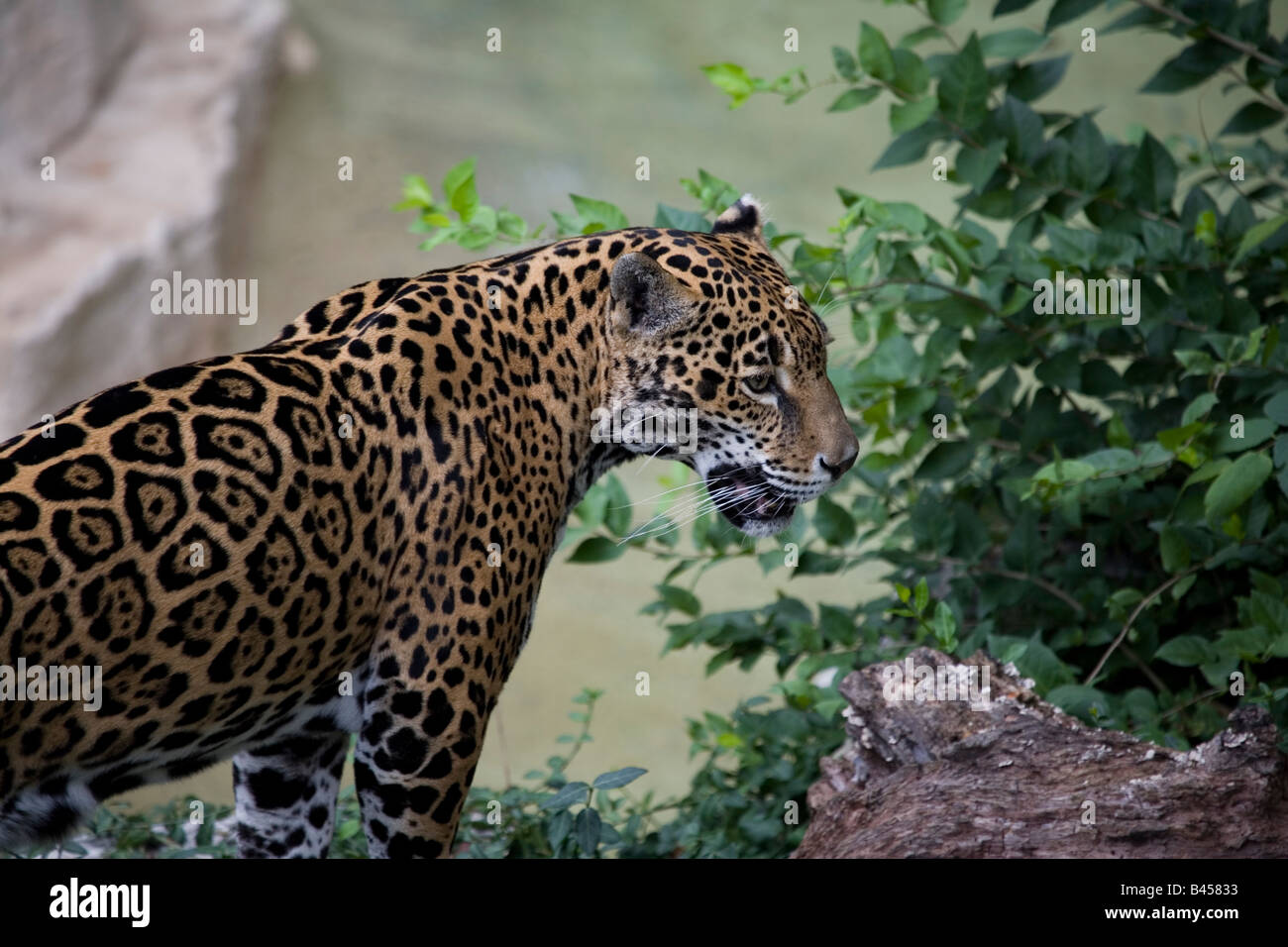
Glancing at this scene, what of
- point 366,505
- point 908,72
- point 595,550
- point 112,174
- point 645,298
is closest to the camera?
point 366,505

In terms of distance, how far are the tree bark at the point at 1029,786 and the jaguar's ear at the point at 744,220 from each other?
5.30 feet

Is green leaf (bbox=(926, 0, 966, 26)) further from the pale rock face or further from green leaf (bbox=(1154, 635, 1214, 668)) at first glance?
the pale rock face

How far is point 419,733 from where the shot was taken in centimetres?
372

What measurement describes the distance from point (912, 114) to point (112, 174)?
790 cm

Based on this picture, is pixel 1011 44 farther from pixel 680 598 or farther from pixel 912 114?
pixel 680 598

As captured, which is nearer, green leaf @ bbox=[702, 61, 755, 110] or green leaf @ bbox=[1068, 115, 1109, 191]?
green leaf @ bbox=[1068, 115, 1109, 191]

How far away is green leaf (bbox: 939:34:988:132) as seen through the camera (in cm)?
531

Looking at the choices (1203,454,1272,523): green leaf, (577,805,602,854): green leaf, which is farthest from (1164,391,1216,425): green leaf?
(577,805,602,854): green leaf

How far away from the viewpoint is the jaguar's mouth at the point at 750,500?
431 centimetres

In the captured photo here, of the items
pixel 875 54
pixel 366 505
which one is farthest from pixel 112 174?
pixel 366 505

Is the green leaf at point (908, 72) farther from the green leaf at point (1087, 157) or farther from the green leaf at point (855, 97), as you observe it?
the green leaf at point (1087, 157)

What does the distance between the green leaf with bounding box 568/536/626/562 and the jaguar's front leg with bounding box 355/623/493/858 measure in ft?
6.16

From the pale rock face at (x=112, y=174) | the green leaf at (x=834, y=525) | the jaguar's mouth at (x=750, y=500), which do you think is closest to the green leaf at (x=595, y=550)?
the green leaf at (x=834, y=525)
